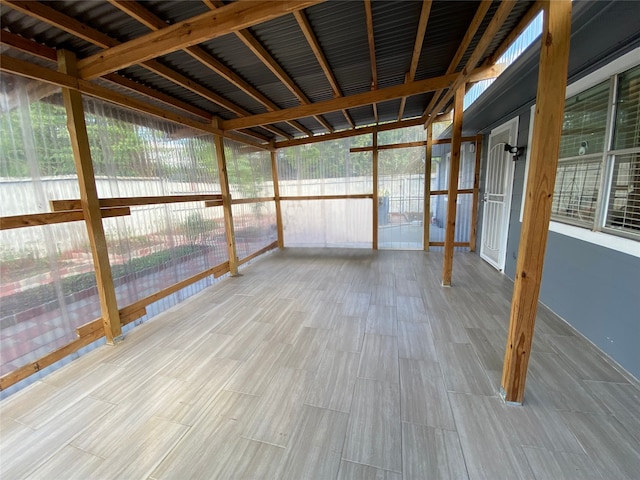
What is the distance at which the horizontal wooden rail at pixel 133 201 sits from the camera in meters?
2.16

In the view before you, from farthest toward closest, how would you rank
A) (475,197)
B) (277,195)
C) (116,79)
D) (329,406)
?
(277,195)
(475,197)
(116,79)
(329,406)

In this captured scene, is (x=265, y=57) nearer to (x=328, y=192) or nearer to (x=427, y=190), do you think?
(x=328, y=192)

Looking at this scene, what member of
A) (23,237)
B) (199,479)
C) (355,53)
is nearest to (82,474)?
(199,479)

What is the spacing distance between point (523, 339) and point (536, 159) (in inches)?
41.7

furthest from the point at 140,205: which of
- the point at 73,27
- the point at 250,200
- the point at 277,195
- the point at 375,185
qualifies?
the point at 375,185

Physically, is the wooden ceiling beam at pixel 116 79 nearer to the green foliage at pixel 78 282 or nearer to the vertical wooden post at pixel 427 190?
the green foliage at pixel 78 282

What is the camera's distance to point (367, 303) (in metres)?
3.17

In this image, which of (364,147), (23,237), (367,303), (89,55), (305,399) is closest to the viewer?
(305,399)

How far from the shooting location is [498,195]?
4.29 meters

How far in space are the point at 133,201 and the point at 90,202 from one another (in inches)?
17.6

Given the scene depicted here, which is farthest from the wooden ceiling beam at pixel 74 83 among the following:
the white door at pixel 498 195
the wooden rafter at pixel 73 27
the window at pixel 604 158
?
the white door at pixel 498 195

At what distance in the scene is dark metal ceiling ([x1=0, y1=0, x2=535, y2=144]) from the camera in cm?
181

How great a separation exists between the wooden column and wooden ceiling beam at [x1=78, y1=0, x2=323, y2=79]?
1.35m

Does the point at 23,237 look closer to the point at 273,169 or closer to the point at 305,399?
the point at 305,399
